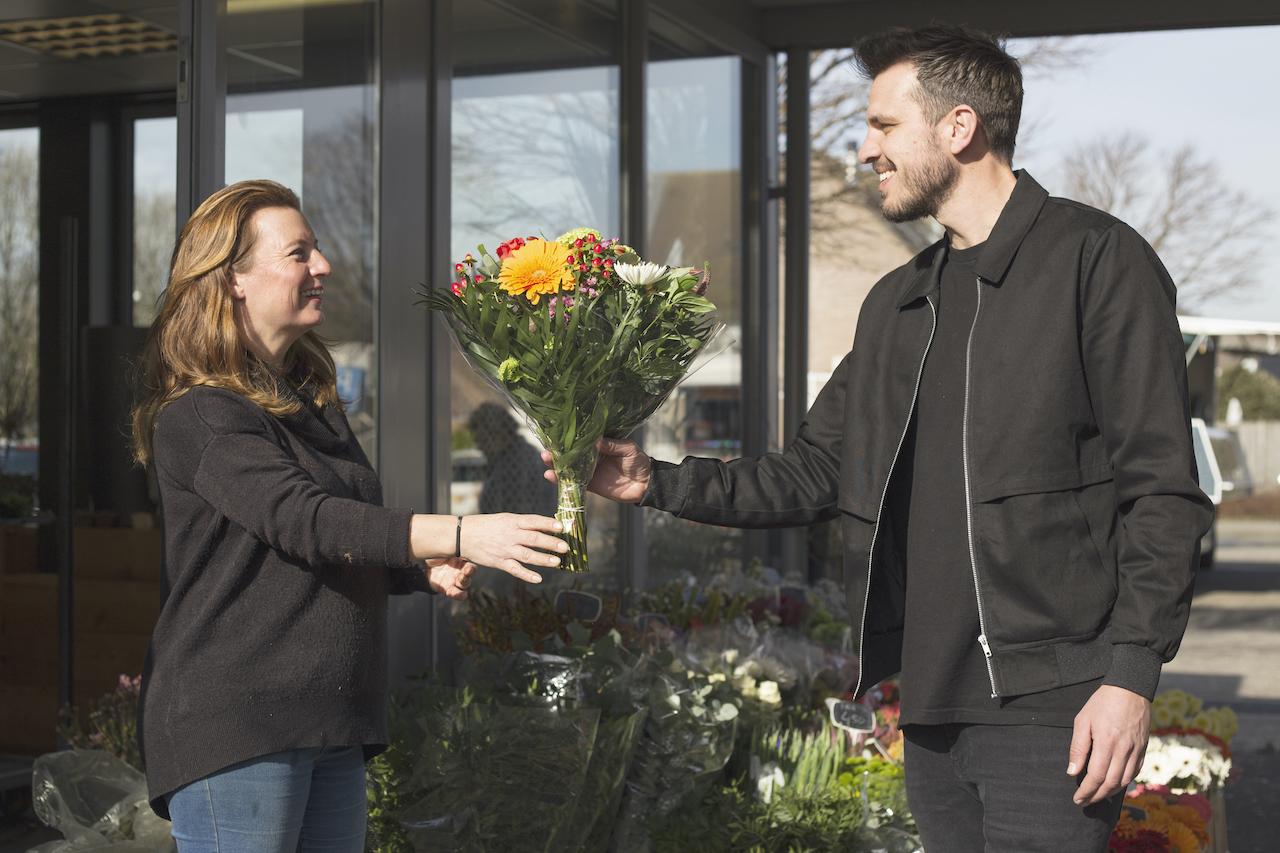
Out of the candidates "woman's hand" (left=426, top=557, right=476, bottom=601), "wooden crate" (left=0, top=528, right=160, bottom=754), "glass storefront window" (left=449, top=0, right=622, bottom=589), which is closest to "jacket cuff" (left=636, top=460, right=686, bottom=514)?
"woman's hand" (left=426, top=557, right=476, bottom=601)

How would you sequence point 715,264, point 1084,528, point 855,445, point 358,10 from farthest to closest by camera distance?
point 715,264 < point 358,10 < point 855,445 < point 1084,528

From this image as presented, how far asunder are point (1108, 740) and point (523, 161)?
3156 mm

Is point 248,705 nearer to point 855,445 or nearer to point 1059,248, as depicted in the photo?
point 855,445

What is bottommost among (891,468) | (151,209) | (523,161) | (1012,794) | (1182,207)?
(1012,794)

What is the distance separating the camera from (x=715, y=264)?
598 cm

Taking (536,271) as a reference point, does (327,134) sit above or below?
above

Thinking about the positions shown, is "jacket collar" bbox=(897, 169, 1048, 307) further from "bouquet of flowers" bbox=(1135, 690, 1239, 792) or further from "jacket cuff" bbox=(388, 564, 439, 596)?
"bouquet of flowers" bbox=(1135, 690, 1239, 792)

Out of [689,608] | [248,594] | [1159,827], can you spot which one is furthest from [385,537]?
[689,608]

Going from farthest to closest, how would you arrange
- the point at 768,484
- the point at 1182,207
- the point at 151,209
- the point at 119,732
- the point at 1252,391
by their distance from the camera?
the point at 1252,391 → the point at 1182,207 → the point at 151,209 → the point at 119,732 → the point at 768,484

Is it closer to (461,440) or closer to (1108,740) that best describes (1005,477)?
(1108,740)

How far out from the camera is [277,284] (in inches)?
76.3

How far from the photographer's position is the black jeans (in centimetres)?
171

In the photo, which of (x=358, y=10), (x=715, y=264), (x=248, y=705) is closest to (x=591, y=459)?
(x=248, y=705)

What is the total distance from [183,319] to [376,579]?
525mm
